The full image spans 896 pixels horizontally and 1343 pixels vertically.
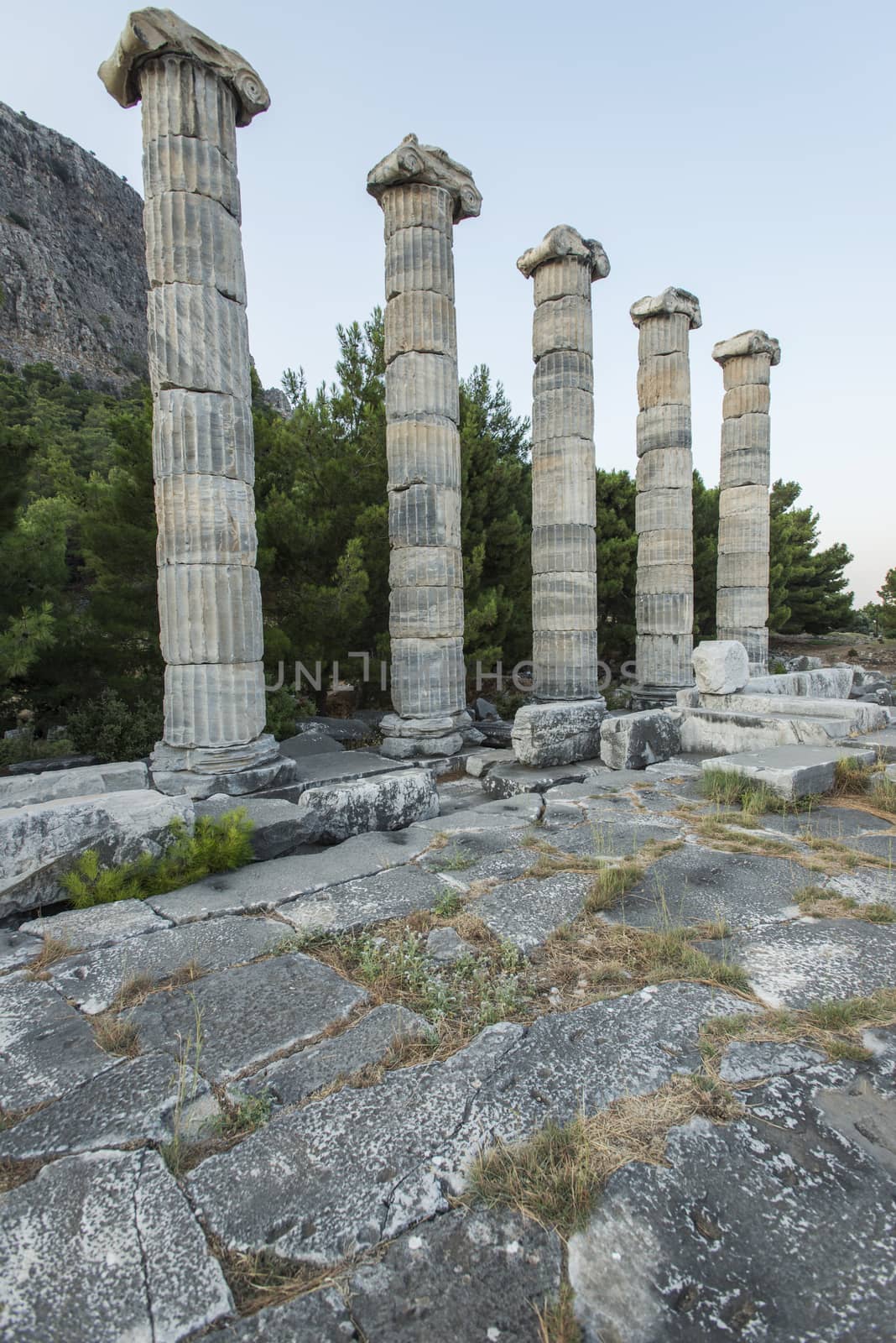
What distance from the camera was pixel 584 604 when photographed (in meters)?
10.5

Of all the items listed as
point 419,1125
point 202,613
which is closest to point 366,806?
point 202,613

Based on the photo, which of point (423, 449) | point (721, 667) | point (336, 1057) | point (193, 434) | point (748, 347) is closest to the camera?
point (336, 1057)

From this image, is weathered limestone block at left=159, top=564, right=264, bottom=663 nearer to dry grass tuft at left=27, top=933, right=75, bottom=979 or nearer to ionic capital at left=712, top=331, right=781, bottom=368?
dry grass tuft at left=27, top=933, right=75, bottom=979

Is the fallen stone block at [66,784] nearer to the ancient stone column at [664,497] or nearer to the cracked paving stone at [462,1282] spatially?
the cracked paving stone at [462,1282]

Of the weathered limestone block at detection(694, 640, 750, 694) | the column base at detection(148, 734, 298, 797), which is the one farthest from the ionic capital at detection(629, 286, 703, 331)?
the column base at detection(148, 734, 298, 797)

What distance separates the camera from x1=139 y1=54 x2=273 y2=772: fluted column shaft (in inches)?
260

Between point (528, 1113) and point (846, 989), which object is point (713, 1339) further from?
point (846, 989)

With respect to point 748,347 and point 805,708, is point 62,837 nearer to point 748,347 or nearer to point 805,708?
point 805,708

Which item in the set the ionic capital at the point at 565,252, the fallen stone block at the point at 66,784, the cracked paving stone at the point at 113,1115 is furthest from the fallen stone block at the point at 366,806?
the ionic capital at the point at 565,252

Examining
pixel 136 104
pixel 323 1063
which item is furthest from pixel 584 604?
pixel 323 1063

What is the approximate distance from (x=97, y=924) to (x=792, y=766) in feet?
15.7

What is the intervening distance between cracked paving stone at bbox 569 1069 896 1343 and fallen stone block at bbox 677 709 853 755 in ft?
17.1

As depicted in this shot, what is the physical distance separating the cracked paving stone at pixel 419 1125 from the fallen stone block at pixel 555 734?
530 cm

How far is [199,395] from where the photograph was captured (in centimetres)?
671
